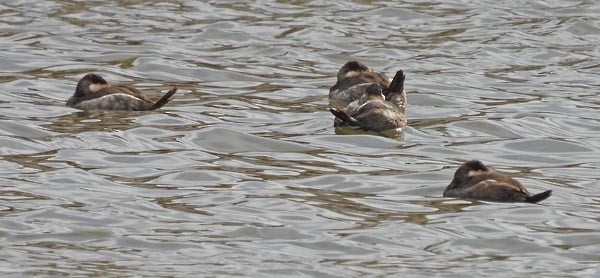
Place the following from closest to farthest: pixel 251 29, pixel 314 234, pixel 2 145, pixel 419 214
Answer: pixel 314 234, pixel 419 214, pixel 2 145, pixel 251 29

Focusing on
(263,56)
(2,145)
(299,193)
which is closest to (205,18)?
(263,56)

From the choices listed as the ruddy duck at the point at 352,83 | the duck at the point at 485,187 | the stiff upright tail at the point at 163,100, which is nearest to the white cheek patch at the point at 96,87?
the stiff upright tail at the point at 163,100

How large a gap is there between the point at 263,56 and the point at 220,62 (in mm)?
905

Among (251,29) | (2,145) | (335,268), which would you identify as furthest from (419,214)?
(251,29)

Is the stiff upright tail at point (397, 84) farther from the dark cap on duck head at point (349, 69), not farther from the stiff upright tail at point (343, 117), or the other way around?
the stiff upright tail at point (343, 117)

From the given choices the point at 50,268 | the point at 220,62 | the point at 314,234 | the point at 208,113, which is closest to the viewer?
the point at 50,268

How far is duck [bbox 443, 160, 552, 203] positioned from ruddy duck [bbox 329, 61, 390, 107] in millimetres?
5959

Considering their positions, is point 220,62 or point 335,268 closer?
point 335,268

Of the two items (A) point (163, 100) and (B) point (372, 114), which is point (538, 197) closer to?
(B) point (372, 114)

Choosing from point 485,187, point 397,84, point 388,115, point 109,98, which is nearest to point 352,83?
point 397,84

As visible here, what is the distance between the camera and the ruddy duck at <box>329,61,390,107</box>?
68.0ft

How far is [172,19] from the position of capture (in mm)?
27484

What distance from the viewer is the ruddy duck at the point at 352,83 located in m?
20.7

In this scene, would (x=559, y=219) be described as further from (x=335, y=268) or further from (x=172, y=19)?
(x=172, y=19)
